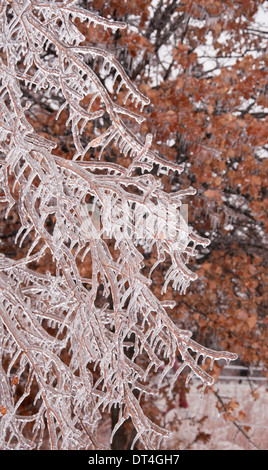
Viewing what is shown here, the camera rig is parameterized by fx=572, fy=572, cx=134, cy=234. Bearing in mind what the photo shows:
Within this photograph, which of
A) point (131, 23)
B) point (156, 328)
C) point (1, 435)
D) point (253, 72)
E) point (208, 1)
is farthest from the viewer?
point (131, 23)

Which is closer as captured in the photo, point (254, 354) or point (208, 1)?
point (208, 1)

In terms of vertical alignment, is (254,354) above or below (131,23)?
below

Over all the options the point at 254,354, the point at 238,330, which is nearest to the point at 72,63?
the point at 238,330

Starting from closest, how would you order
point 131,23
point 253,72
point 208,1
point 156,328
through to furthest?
1. point 156,328
2. point 208,1
3. point 253,72
4. point 131,23
